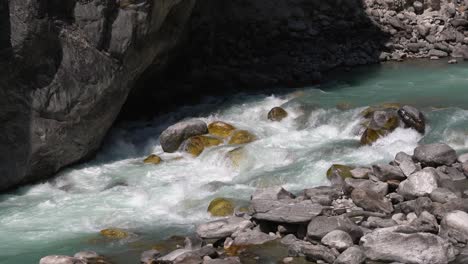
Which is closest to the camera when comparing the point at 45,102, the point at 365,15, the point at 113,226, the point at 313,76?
the point at 113,226

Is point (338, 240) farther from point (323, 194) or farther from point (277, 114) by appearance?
point (277, 114)

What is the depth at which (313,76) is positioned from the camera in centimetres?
2177

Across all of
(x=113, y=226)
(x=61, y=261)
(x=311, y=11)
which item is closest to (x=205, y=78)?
(x=311, y=11)

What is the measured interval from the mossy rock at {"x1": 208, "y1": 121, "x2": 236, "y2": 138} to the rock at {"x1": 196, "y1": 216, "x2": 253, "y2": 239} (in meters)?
5.91

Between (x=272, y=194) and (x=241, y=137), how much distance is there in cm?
468

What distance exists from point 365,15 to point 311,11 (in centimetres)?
215

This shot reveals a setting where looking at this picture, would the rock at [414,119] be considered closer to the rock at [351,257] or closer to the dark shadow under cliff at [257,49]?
the rock at [351,257]

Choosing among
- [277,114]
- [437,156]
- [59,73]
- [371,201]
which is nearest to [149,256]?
[371,201]

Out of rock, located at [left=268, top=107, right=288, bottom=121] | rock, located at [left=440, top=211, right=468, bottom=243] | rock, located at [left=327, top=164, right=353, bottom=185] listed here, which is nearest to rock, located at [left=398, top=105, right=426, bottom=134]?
rock, located at [left=327, top=164, right=353, bottom=185]

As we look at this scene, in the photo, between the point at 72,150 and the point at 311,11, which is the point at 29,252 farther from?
the point at 311,11

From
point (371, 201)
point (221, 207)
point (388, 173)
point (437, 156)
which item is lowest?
point (221, 207)

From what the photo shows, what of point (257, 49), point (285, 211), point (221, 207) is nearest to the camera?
point (285, 211)

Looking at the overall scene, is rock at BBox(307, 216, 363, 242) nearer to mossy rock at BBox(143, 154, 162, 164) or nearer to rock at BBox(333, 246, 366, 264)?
rock at BBox(333, 246, 366, 264)

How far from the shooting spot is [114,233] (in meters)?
11.3
